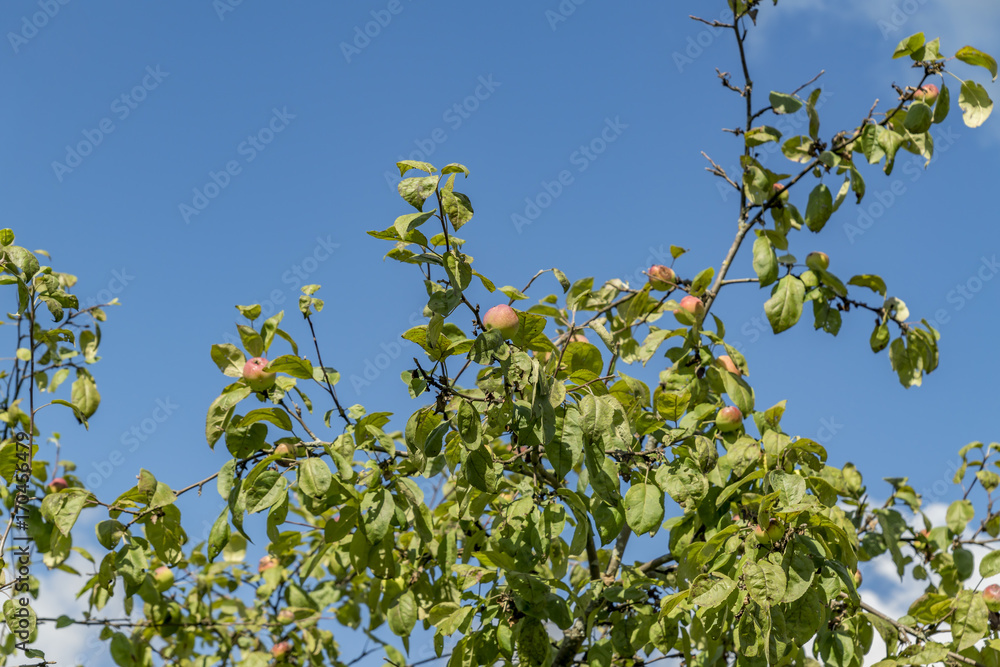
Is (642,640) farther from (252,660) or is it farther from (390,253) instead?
(252,660)

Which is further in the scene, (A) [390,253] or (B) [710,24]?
(B) [710,24]

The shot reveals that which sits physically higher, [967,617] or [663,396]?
[663,396]

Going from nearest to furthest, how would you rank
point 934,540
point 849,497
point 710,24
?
point 710,24
point 849,497
point 934,540

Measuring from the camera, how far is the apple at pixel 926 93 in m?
2.89

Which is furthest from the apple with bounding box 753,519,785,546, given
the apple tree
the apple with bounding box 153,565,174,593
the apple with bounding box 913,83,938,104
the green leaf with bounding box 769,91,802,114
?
the apple with bounding box 153,565,174,593

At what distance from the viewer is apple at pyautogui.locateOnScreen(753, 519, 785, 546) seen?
79.4 inches

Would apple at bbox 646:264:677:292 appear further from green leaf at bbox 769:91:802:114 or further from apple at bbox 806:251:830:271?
green leaf at bbox 769:91:802:114

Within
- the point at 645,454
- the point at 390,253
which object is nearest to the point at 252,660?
the point at 645,454

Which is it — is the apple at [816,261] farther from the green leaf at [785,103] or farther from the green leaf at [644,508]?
the green leaf at [644,508]

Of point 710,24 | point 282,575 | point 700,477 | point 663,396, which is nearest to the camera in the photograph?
point 700,477

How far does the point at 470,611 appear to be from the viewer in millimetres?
2332

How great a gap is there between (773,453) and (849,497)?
1212 millimetres

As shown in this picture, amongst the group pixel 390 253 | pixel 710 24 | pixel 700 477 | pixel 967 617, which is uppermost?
pixel 710 24

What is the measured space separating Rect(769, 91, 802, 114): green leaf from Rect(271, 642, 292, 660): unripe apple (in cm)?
303
